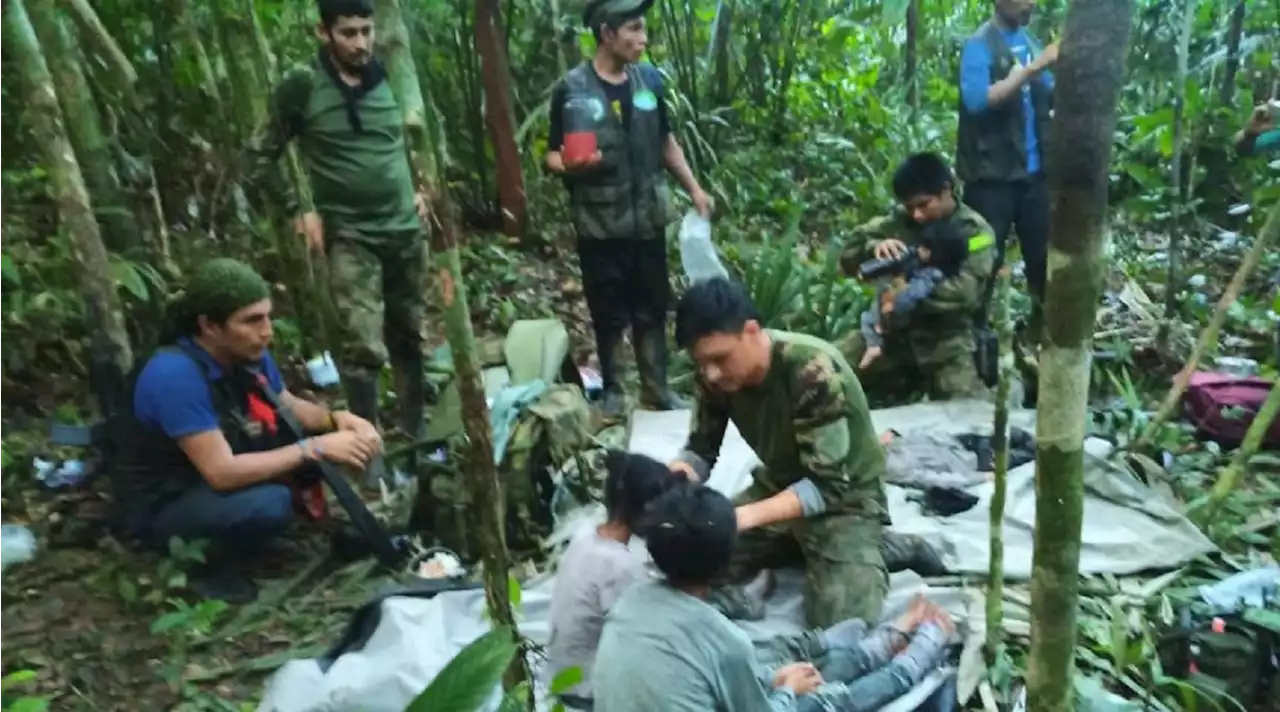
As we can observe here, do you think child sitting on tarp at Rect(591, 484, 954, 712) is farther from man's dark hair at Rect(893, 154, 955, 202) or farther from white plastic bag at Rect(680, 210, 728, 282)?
white plastic bag at Rect(680, 210, 728, 282)

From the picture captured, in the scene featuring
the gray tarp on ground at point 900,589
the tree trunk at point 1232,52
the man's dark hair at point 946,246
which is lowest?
the gray tarp on ground at point 900,589

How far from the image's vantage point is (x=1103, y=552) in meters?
3.63

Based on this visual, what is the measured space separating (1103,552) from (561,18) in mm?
4791

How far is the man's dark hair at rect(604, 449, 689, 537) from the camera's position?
110 inches

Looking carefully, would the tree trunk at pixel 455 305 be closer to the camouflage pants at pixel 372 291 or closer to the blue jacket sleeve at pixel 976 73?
the camouflage pants at pixel 372 291

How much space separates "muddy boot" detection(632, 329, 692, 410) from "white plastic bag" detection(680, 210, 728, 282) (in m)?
0.36

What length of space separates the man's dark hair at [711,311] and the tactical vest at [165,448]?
1.51 m

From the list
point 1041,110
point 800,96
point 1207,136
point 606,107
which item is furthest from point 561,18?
point 1207,136

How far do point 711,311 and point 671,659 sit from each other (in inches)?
38.5

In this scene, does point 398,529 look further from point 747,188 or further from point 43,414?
point 747,188

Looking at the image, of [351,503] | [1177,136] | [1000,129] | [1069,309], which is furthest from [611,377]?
[1069,309]

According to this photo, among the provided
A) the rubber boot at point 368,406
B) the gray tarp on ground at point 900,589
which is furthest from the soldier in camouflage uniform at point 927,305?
the rubber boot at point 368,406

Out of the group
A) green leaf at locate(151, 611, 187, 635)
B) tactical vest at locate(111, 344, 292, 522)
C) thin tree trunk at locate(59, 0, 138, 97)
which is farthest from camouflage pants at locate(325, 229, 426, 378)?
thin tree trunk at locate(59, 0, 138, 97)

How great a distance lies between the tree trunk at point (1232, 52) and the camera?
6.00m
